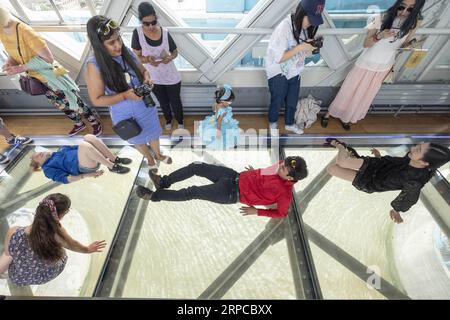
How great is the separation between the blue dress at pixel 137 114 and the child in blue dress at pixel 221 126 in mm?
580

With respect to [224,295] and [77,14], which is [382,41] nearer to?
[224,295]

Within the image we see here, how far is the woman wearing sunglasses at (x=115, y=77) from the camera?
72.9 inches

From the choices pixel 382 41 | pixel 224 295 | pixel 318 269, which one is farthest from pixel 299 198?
pixel 382 41

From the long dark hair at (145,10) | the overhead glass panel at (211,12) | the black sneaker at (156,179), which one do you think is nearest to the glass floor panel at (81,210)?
the black sneaker at (156,179)

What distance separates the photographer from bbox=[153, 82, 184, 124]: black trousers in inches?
123

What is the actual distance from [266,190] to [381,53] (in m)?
1.98

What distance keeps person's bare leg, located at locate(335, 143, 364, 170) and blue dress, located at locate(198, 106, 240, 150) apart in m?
1.08

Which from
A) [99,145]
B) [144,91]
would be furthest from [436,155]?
[99,145]

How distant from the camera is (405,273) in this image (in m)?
2.13

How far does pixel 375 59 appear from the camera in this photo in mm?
2943

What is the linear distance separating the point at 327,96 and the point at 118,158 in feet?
9.34

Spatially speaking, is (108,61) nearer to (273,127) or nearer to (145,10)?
(145,10)

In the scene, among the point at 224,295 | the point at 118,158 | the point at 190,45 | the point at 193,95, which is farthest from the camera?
the point at 193,95

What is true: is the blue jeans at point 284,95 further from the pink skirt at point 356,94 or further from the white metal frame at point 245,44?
the pink skirt at point 356,94
